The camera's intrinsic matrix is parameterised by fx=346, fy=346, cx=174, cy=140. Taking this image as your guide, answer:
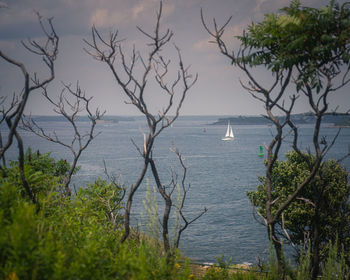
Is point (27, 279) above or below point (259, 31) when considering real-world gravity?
below

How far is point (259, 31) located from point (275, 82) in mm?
876

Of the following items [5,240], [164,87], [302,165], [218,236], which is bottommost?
[218,236]

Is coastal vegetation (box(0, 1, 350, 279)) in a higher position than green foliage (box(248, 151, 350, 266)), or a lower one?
higher

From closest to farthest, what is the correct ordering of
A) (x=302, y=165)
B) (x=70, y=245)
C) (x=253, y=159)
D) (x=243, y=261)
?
(x=70, y=245), (x=302, y=165), (x=243, y=261), (x=253, y=159)

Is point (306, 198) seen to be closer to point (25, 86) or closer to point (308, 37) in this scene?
point (308, 37)

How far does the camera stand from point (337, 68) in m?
4.67

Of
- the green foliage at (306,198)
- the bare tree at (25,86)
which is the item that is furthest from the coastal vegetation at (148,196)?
the green foliage at (306,198)

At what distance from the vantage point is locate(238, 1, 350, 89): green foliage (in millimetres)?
4176

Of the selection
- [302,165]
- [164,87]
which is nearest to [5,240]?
[164,87]

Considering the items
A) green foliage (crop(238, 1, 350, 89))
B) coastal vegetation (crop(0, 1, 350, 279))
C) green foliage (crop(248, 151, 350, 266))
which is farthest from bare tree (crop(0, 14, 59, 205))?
green foliage (crop(248, 151, 350, 266))

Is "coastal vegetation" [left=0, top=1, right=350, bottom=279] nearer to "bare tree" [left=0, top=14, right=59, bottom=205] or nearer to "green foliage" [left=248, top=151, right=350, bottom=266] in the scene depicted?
"bare tree" [left=0, top=14, right=59, bottom=205]

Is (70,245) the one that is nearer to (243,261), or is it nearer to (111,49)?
(111,49)

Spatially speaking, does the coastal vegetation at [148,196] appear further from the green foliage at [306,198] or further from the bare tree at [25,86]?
the green foliage at [306,198]

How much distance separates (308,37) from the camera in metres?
4.36
